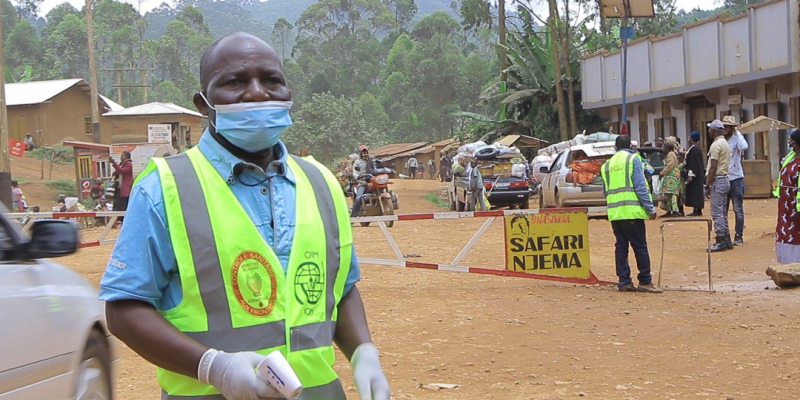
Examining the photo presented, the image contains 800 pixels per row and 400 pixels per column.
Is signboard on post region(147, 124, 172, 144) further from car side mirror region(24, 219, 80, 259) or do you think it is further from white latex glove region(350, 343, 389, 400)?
white latex glove region(350, 343, 389, 400)

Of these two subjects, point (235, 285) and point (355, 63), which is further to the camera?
point (355, 63)

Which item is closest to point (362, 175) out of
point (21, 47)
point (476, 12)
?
point (476, 12)

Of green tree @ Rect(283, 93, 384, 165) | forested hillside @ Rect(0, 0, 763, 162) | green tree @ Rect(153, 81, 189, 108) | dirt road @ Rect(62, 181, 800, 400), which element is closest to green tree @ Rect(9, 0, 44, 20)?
forested hillside @ Rect(0, 0, 763, 162)

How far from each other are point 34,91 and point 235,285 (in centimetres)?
5413

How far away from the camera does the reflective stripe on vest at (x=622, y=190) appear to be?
438 inches

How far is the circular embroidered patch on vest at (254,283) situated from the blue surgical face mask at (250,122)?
1.04 feet

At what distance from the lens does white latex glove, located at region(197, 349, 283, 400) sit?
2338 millimetres

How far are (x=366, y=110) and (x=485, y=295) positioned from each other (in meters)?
69.8

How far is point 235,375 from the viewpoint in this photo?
235 cm

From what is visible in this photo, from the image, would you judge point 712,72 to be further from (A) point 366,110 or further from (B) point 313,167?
(A) point 366,110

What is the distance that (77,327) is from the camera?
16.7 feet

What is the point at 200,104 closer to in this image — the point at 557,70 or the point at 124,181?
the point at 124,181

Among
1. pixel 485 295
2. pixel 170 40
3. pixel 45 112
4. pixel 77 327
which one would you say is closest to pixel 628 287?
pixel 485 295

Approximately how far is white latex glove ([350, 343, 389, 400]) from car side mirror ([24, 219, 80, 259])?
2241 millimetres
